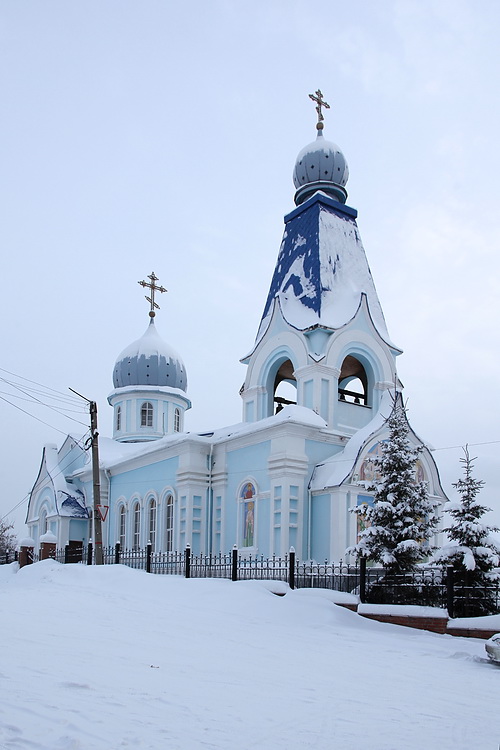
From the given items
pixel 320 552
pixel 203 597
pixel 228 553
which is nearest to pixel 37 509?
pixel 228 553

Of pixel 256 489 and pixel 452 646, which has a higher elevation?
pixel 256 489

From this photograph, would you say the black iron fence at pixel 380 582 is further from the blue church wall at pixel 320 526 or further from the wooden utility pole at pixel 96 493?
the wooden utility pole at pixel 96 493

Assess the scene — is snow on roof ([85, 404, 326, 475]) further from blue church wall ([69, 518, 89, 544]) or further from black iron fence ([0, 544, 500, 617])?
black iron fence ([0, 544, 500, 617])

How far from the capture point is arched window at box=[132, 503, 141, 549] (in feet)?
74.6

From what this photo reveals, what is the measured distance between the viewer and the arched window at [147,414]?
2939cm

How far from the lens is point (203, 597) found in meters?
11.9

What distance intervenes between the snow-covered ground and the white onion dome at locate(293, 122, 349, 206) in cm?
1397

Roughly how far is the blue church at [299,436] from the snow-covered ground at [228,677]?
16.8 ft

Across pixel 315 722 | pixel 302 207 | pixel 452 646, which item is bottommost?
pixel 452 646

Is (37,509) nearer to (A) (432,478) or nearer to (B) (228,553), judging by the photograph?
(B) (228,553)

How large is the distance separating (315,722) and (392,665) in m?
3.25

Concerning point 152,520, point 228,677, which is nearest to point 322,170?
point 152,520

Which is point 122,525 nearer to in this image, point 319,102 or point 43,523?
point 43,523

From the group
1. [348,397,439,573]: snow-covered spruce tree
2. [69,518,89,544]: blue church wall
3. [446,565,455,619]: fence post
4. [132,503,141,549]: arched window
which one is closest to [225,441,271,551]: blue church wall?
[348,397,439,573]: snow-covered spruce tree
